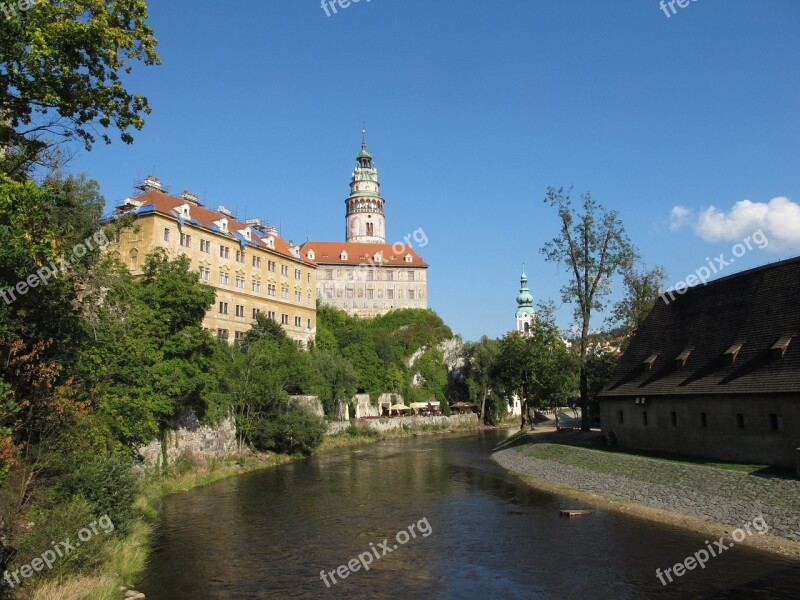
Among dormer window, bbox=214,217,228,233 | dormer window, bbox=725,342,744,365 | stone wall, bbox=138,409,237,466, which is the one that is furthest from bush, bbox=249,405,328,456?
dormer window, bbox=725,342,744,365

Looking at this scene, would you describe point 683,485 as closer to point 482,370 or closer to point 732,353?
point 732,353

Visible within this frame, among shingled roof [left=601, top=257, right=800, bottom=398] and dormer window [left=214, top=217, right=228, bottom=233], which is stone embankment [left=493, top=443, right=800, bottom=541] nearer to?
shingled roof [left=601, top=257, right=800, bottom=398]

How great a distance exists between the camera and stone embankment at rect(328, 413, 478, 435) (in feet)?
198

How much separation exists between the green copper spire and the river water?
95341 millimetres

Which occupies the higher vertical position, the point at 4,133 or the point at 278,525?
the point at 4,133

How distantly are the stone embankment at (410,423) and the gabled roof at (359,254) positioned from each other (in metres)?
32.3

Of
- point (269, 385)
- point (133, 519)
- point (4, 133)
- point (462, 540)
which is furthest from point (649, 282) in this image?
point (4, 133)

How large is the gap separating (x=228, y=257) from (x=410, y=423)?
99.8 ft

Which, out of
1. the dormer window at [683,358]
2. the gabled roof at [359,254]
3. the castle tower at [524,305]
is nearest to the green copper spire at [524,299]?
the castle tower at [524,305]

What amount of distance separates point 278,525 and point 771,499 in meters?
18.0

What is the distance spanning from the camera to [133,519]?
2017cm

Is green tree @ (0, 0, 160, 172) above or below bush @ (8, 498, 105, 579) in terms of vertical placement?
above

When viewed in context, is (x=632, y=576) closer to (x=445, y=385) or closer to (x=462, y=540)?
(x=462, y=540)

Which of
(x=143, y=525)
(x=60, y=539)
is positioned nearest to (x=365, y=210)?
(x=143, y=525)
